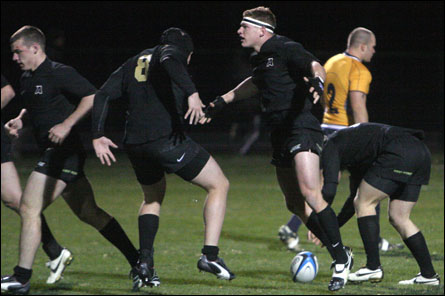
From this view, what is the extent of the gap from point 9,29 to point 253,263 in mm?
20722

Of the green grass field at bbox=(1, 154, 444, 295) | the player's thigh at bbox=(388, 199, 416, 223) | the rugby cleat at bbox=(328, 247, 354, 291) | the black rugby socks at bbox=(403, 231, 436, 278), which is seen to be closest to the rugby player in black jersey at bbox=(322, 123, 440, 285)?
the player's thigh at bbox=(388, 199, 416, 223)

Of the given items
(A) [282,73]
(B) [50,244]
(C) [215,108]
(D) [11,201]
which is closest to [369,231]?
(A) [282,73]

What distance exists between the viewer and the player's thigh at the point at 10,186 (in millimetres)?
9500

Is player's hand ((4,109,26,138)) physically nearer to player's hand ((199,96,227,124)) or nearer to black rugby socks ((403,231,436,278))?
player's hand ((199,96,227,124))

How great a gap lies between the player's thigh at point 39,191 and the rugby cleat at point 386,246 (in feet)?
32.4

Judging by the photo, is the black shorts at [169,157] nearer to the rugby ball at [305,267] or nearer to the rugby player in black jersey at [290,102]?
the rugby player in black jersey at [290,102]

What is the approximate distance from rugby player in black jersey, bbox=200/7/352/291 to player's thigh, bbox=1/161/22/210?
326 cm

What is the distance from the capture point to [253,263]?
1848 centimetres

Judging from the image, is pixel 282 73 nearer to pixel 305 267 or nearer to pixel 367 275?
pixel 367 275

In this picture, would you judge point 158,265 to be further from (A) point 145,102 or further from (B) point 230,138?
(B) point 230,138

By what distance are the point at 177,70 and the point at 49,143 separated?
2.46 m

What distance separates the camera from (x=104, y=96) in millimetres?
6609

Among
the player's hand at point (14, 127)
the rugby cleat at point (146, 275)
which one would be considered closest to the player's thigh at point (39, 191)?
the player's hand at point (14, 127)

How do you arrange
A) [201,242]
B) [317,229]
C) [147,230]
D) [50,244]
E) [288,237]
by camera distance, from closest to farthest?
[147,230]
[317,229]
[50,244]
[288,237]
[201,242]
